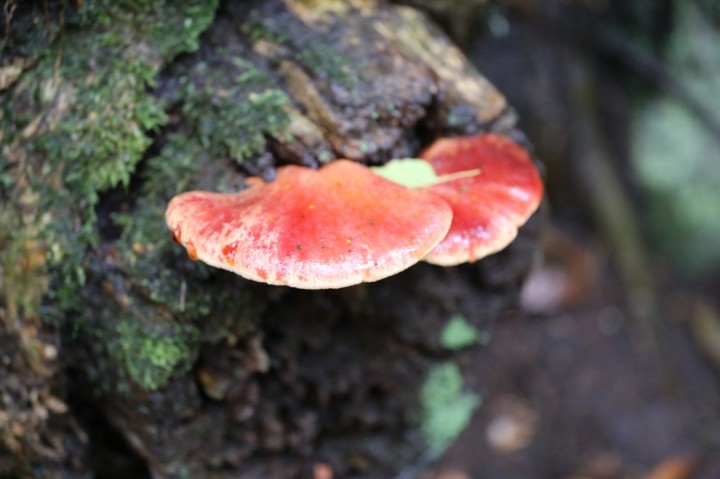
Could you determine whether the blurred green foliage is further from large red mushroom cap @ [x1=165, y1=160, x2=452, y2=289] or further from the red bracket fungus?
large red mushroom cap @ [x1=165, y1=160, x2=452, y2=289]

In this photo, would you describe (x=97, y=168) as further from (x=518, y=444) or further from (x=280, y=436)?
(x=518, y=444)

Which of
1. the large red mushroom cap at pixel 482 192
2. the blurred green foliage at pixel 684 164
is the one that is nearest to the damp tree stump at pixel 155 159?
the large red mushroom cap at pixel 482 192

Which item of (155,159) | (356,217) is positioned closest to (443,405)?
(356,217)

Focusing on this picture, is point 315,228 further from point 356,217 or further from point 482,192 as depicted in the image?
point 482,192

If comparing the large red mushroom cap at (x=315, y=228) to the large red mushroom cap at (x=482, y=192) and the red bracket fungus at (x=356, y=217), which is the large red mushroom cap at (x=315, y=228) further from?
the large red mushroom cap at (x=482, y=192)

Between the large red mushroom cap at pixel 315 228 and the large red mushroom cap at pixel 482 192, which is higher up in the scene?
the large red mushroom cap at pixel 315 228

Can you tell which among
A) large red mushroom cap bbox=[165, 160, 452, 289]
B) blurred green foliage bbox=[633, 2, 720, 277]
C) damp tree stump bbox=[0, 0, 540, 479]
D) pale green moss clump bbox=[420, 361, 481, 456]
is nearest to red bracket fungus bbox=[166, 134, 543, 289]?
large red mushroom cap bbox=[165, 160, 452, 289]
